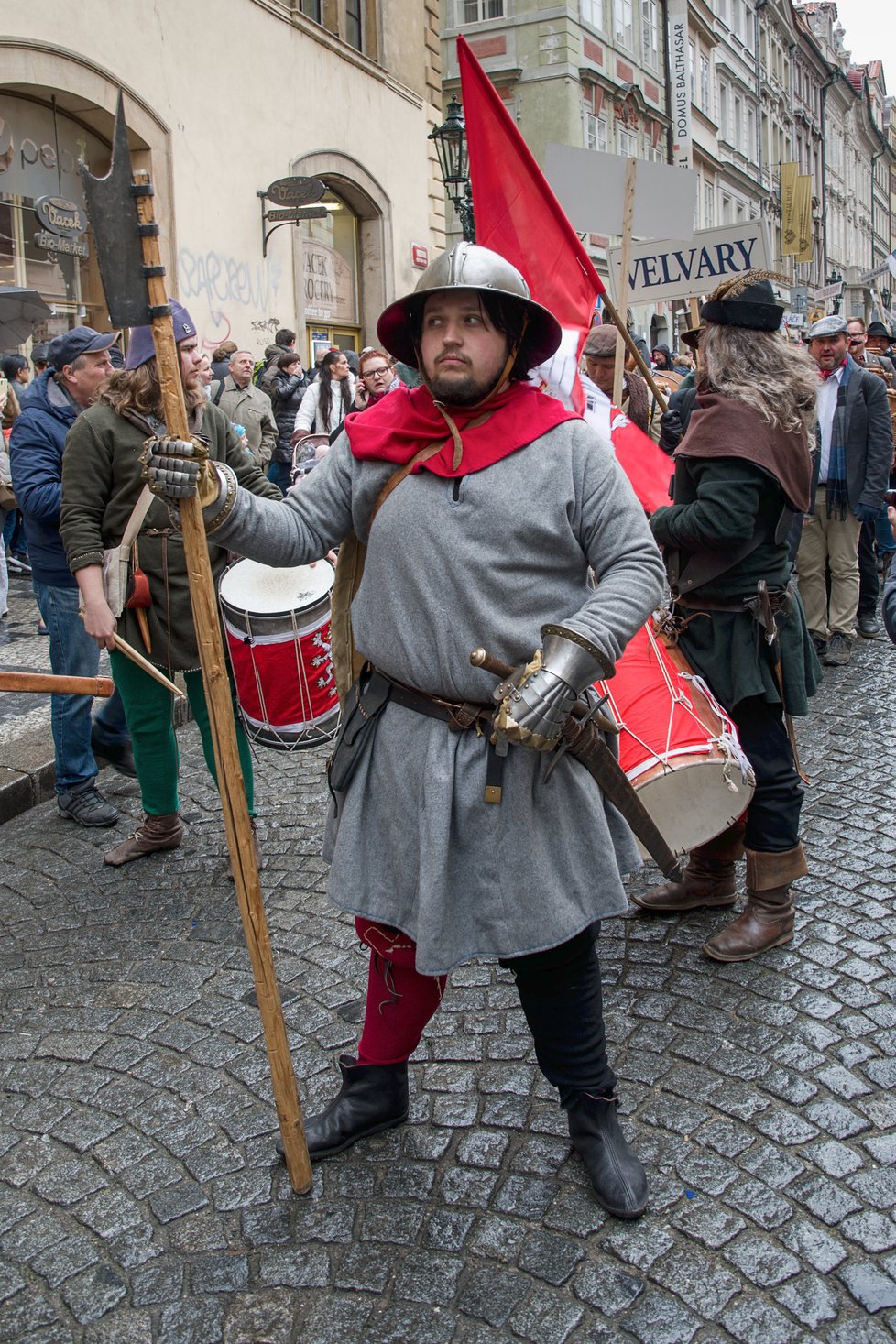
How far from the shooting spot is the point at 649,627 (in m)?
3.41

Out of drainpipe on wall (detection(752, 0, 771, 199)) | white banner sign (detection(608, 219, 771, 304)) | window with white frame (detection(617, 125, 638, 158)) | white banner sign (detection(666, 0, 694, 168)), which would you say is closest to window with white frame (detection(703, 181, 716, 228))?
white banner sign (detection(666, 0, 694, 168))

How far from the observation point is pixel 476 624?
7.43 ft

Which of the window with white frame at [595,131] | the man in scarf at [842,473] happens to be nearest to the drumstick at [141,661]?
the man in scarf at [842,473]

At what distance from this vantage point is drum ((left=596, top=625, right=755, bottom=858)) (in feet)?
10.1

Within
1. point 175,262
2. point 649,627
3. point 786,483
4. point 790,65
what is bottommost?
point 649,627

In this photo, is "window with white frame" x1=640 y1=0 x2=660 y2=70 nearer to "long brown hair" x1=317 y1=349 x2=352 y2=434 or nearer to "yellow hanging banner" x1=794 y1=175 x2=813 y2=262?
"yellow hanging banner" x1=794 y1=175 x2=813 y2=262

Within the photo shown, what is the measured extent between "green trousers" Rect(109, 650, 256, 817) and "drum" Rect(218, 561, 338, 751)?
352 millimetres

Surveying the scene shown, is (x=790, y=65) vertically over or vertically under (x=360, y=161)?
over

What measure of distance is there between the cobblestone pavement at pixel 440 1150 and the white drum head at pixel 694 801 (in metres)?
0.46

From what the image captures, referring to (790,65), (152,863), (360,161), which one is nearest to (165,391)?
(152,863)

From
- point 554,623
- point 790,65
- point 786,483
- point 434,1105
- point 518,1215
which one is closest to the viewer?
point 554,623

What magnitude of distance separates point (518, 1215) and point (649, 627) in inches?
65.8

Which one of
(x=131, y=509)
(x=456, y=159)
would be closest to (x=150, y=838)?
(x=131, y=509)

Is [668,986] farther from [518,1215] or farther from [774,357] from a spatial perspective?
[774,357]
